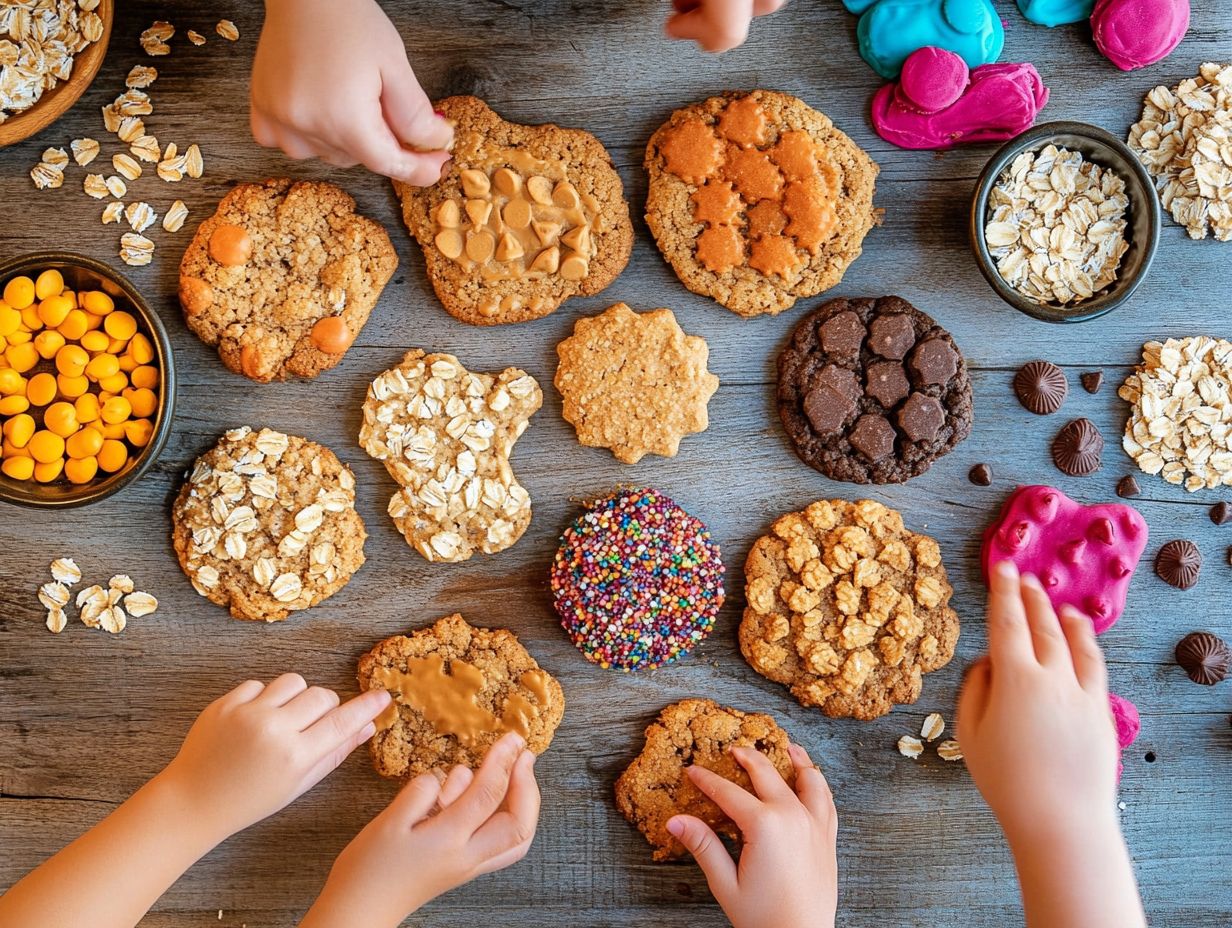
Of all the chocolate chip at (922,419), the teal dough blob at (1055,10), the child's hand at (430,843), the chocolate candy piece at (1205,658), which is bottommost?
the child's hand at (430,843)

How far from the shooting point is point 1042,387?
164 centimetres

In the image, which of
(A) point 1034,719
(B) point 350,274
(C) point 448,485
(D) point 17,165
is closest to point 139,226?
(D) point 17,165

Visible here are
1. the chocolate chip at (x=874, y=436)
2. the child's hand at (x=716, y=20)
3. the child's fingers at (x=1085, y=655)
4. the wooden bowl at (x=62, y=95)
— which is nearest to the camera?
the child's hand at (x=716, y=20)

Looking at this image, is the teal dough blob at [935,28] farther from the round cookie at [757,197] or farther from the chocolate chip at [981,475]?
the chocolate chip at [981,475]

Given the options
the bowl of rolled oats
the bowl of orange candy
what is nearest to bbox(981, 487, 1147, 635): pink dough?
the bowl of rolled oats

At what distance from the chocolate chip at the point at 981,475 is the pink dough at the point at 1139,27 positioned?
79 cm

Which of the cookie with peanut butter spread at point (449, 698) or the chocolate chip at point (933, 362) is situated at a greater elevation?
the chocolate chip at point (933, 362)

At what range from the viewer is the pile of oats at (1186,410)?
164 centimetres

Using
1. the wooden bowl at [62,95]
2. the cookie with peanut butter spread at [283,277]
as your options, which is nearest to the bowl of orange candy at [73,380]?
the cookie with peanut butter spread at [283,277]

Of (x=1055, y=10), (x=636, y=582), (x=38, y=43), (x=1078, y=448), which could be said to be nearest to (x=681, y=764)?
(x=636, y=582)

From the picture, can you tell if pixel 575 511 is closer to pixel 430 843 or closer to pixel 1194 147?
pixel 430 843

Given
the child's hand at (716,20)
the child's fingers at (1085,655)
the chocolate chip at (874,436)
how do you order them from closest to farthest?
1. the child's hand at (716,20)
2. the child's fingers at (1085,655)
3. the chocolate chip at (874,436)

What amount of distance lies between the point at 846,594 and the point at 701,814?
49cm

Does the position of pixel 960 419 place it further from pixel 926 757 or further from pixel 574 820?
pixel 574 820
